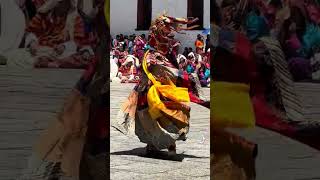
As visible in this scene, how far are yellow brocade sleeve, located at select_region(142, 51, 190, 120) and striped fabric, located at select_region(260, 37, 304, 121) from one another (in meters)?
3.59

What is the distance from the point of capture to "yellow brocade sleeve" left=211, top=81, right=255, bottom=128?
3043 mm

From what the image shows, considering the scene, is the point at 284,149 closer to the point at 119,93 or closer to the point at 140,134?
the point at 140,134

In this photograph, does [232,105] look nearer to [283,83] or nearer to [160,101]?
[283,83]

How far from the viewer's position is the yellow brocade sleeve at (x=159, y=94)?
6.62 meters

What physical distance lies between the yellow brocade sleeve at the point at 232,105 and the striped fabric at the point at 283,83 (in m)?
0.17

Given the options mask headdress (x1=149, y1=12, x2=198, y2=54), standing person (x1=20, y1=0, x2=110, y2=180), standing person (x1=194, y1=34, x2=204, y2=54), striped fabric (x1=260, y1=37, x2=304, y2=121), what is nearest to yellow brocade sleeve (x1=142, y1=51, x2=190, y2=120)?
mask headdress (x1=149, y1=12, x2=198, y2=54)

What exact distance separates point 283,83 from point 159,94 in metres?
3.71

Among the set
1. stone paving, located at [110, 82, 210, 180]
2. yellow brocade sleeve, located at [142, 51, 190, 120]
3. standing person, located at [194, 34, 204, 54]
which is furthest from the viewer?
standing person, located at [194, 34, 204, 54]

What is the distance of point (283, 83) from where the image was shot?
10.0ft

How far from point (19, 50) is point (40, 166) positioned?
2.05 feet

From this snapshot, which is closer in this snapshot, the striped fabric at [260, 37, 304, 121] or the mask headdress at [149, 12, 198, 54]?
the striped fabric at [260, 37, 304, 121]

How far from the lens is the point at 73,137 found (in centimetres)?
311

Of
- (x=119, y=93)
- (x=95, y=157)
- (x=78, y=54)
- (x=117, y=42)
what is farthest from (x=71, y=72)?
(x=117, y=42)

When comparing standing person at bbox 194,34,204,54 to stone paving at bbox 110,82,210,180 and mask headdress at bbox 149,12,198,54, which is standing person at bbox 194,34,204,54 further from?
mask headdress at bbox 149,12,198,54
